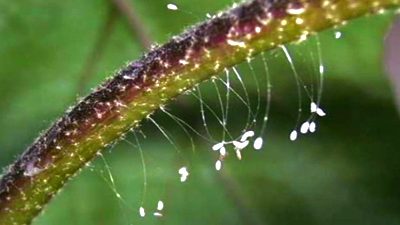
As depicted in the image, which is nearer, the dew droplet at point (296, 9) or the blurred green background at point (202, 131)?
the dew droplet at point (296, 9)

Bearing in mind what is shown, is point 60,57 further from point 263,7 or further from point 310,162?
point 263,7

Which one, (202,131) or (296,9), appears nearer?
(296,9)

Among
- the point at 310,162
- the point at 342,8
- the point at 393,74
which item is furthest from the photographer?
the point at 310,162

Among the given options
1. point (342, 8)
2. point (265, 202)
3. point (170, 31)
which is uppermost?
point (170, 31)

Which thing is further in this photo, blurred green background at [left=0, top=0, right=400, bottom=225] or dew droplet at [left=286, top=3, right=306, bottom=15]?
blurred green background at [left=0, top=0, right=400, bottom=225]

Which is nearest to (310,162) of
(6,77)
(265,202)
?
(265,202)

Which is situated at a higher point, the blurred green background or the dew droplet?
the blurred green background

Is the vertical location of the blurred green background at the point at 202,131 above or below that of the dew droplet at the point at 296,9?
above

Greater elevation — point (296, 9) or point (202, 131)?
point (202, 131)
